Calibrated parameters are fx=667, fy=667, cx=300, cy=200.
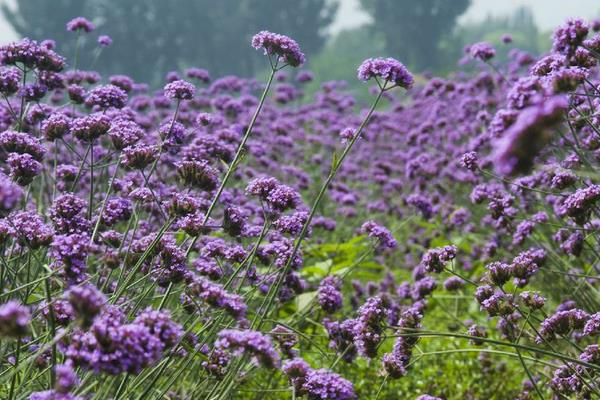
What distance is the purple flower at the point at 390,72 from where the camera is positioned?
314 cm

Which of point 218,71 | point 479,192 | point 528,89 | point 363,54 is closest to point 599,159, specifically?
point 479,192

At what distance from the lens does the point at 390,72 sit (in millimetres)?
3146

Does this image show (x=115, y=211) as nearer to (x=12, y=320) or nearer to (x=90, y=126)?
(x=90, y=126)

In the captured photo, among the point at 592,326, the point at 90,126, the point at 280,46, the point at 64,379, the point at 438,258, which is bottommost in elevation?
the point at 64,379

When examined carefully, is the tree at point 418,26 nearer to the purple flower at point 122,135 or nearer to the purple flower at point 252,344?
the purple flower at point 122,135

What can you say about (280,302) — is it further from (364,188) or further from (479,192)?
(364,188)

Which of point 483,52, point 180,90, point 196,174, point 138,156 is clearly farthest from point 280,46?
point 483,52

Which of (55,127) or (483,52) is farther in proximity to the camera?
(483,52)

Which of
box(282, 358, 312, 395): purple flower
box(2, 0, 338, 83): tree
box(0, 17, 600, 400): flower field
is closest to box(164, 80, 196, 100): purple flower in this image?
box(0, 17, 600, 400): flower field

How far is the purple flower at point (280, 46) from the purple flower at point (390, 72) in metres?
0.39

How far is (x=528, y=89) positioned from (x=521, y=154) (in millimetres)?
1304

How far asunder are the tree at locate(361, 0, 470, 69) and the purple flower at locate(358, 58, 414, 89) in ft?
163

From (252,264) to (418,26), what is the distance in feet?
169

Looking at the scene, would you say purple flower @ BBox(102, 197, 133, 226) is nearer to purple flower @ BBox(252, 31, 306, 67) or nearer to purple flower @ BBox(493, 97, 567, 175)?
purple flower @ BBox(252, 31, 306, 67)
